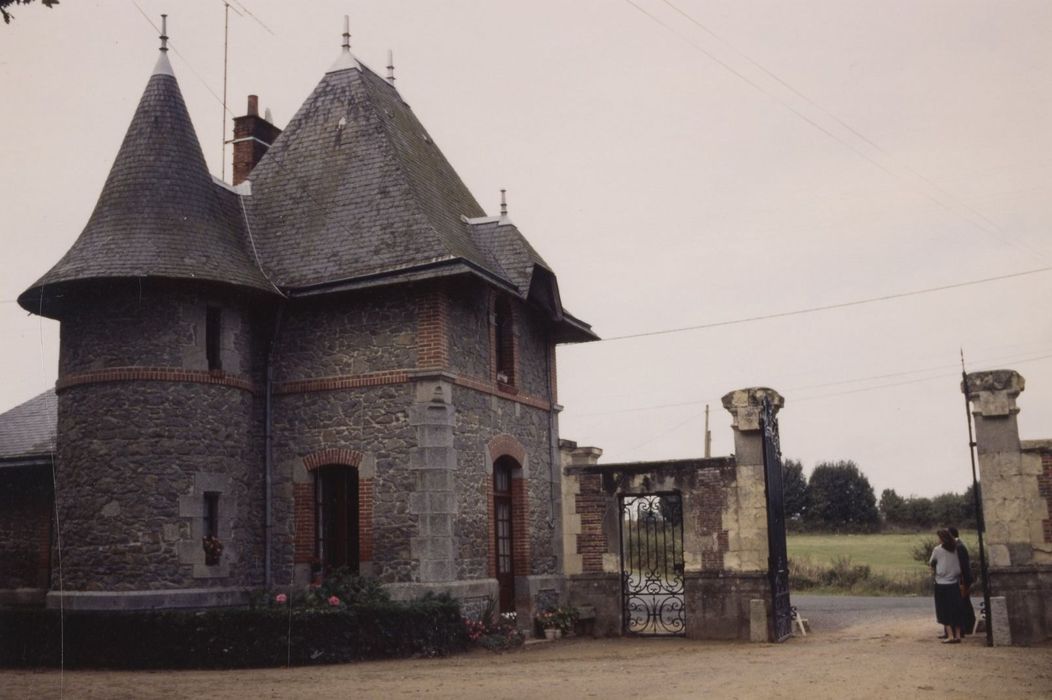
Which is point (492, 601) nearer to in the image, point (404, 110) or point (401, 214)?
point (401, 214)

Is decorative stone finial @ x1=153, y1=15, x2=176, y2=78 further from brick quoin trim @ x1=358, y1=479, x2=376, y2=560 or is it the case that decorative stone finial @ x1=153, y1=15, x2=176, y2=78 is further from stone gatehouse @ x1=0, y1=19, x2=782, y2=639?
brick quoin trim @ x1=358, y1=479, x2=376, y2=560

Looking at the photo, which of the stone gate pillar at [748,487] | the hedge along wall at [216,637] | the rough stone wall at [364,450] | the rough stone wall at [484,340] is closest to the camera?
the hedge along wall at [216,637]

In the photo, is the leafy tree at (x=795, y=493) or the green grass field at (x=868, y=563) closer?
the green grass field at (x=868, y=563)

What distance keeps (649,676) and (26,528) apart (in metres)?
12.9

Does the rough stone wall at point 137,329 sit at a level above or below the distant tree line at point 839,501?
above

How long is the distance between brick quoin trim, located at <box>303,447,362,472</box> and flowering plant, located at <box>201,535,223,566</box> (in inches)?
69.2

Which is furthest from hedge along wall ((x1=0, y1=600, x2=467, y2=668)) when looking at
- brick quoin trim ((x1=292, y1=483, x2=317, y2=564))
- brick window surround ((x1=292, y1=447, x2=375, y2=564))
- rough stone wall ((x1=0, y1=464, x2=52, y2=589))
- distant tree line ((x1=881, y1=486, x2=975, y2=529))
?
distant tree line ((x1=881, y1=486, x2=975, y2=529))

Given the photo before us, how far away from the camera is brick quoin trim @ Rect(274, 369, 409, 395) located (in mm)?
15375

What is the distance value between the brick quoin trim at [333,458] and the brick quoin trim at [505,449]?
7.27ft

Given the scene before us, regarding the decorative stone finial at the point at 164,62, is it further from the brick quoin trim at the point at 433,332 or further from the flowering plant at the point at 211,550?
the flowering plant at the point at 211,550

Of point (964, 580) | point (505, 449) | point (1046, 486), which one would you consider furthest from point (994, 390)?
point (505, 449)

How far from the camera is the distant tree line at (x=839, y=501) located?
53.8 metres

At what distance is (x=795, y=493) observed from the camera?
56.7 m

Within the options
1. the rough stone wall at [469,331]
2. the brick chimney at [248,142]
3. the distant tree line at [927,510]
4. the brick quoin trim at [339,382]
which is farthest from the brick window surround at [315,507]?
the distant tree line at [927,510]
